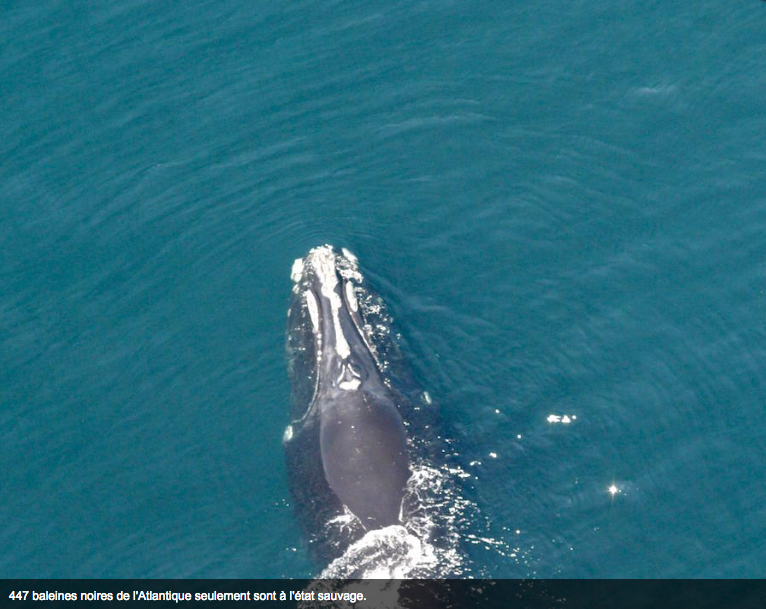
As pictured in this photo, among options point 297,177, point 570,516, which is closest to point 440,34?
point 297,177

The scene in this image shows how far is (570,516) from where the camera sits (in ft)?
81.6

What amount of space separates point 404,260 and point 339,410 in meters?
6.76

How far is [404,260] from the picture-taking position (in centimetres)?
3075

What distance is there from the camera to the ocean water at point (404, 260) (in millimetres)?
25547

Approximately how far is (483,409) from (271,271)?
28.1 feet

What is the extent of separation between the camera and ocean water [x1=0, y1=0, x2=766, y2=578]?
25547mm
